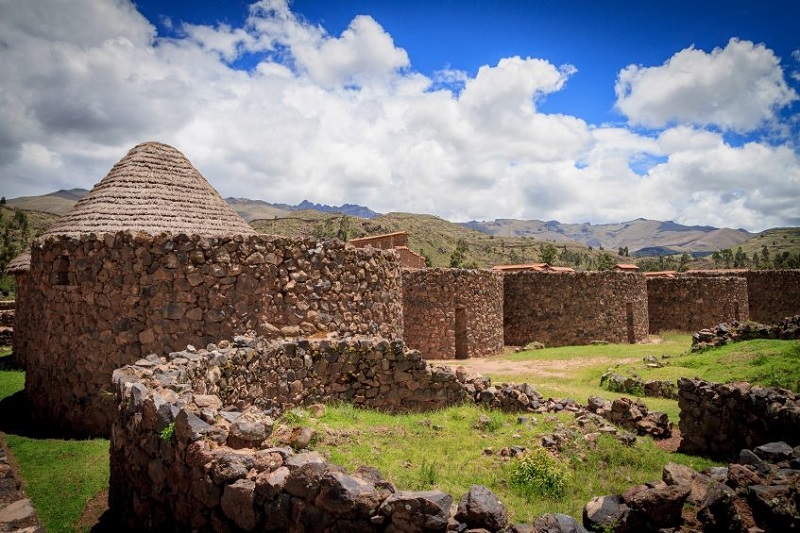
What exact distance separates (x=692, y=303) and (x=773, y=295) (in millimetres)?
9548

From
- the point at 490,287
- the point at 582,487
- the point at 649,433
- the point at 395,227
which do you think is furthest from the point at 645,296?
the point at 395,227

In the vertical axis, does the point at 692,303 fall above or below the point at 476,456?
above

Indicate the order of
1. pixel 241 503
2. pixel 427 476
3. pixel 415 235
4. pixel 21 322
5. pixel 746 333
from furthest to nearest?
pixel 415 235, pixel 21 322, pixel 746 333, pixel 427 476, pixel 241 503

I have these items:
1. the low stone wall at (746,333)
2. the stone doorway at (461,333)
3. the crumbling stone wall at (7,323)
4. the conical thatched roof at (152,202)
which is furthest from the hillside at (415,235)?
the conical thatched roof at (152,202)

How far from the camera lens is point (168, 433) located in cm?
447

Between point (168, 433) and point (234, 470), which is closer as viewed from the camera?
point (234, 470)

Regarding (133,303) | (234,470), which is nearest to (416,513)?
(234,470)

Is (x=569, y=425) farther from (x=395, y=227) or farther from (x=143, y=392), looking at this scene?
(x=395, y=227)

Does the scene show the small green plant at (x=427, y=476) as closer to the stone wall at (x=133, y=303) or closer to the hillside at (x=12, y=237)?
the stone wall at (x=133, y=303)

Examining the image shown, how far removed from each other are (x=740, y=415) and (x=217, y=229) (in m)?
13.3

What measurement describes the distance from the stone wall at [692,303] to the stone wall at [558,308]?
716 centimetres

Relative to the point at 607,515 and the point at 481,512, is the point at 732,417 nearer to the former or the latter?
the point at 607,515

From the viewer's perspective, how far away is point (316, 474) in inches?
144

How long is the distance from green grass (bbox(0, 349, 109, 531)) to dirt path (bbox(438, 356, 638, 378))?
11.2 metres
